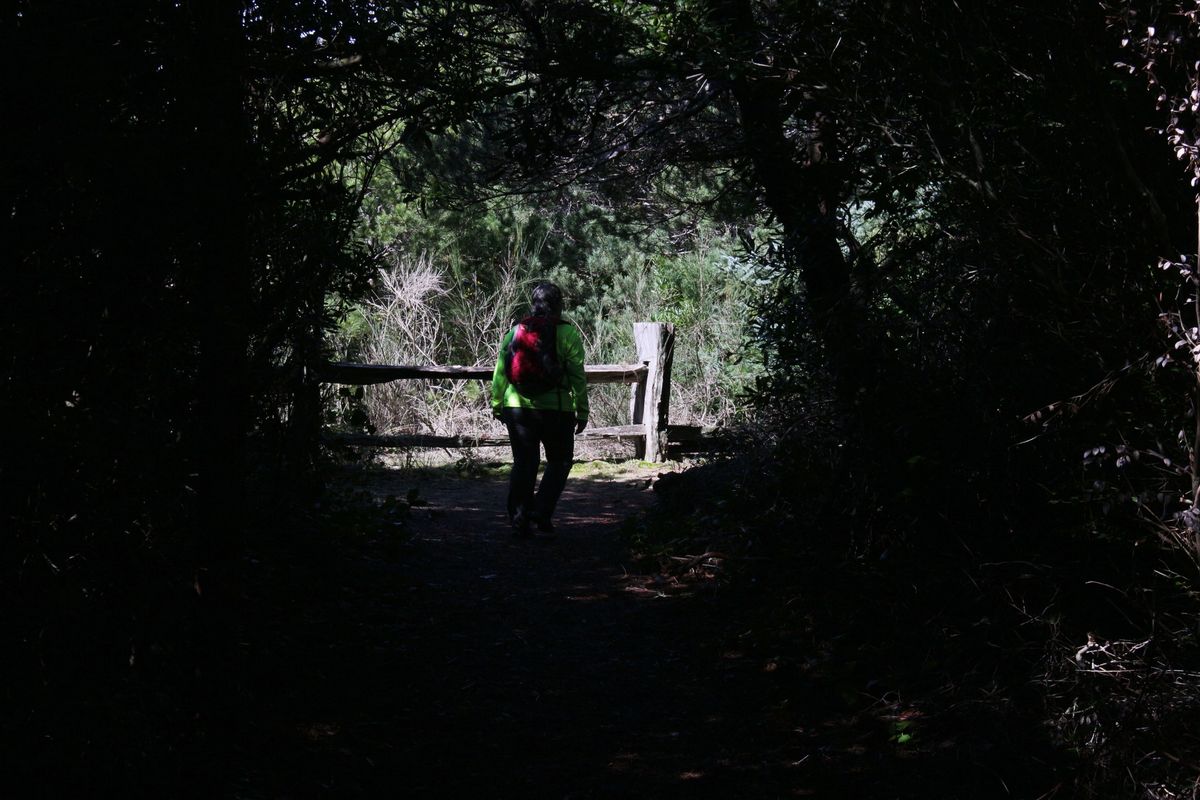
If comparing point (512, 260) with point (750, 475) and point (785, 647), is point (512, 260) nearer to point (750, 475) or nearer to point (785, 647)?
point (750, 475)

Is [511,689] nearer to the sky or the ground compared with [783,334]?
nearer to the ground

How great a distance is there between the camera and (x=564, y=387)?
826 centimetres

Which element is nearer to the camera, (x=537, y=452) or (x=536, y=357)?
(x=536, y=357)

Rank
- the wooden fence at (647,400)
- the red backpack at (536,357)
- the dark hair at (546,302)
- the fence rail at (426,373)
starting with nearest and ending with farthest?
1. the red backpack at (536,357)
2. the dark hair at (546,302)
3. the fence rail at (426,373)
4. the wooden fence at (647,400)

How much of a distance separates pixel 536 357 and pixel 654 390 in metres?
5.37

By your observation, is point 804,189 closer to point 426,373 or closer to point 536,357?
point 536,357

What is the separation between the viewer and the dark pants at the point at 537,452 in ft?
27.2

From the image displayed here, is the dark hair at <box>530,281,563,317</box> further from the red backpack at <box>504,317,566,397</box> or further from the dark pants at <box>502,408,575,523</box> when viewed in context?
the dark pants at <box>502,408,575,523</box>

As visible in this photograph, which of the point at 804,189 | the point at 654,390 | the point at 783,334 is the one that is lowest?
the point at 654,390

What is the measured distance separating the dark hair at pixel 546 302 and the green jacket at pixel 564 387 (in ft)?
0.43

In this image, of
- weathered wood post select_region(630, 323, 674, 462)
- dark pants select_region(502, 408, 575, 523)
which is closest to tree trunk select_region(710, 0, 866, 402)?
dark pants select_region(502, 408, 575, 523)

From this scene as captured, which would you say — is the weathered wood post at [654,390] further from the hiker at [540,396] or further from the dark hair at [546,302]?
the dark hair at [546,302]

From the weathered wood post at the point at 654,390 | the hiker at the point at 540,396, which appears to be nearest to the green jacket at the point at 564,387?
the hiker at the point at 540,396

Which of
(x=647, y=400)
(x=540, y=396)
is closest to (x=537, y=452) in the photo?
(x=540, y=396)
